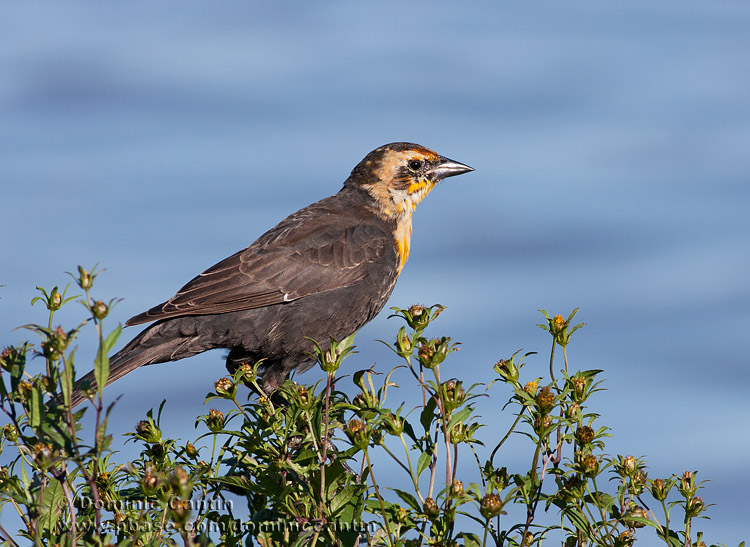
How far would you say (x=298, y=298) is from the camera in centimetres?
553

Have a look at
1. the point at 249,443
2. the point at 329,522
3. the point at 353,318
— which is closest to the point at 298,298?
the point at 353,318

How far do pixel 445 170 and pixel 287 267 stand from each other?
1.61 metres

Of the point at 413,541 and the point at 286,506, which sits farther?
the point at 286,506

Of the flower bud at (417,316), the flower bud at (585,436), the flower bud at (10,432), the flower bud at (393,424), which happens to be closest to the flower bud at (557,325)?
the flower bud at (585,436)

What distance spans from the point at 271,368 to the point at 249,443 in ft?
9.30

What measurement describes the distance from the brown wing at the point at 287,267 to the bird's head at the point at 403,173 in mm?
480

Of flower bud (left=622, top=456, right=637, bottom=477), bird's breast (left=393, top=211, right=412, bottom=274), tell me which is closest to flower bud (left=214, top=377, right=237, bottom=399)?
flower bud (left=622, top=456, right=637, bottom=477)

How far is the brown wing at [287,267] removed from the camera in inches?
209

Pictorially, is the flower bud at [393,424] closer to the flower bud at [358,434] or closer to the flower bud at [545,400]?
the flower bud at [358,434]

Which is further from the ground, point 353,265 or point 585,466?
point 353,265

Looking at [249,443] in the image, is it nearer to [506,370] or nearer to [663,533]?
[506,370]

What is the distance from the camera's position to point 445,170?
21.5 feet

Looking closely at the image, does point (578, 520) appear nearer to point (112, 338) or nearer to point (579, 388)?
point (579, 388)

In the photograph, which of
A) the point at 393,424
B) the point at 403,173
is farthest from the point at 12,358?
the point at 403,173
